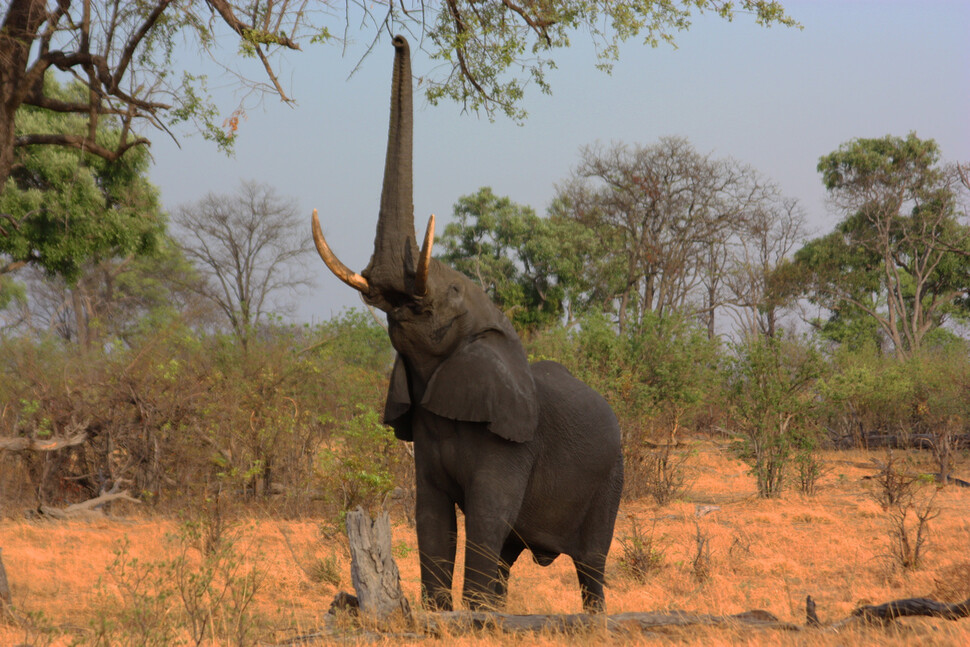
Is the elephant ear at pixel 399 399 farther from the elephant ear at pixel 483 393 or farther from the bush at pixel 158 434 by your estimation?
the bush at pixel 158 434

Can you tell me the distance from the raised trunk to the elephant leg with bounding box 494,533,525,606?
5.61 feet

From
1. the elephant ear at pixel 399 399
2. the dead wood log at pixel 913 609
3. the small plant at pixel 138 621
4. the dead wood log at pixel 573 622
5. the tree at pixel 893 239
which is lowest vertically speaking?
the small plant at pixel 138 621

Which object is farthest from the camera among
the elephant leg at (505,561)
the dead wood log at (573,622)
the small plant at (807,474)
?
the small plant at (807,474)

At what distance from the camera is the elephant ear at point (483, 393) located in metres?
4.39

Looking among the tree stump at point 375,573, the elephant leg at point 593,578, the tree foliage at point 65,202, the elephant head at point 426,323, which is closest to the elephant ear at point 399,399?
the elephant head at point 426,323

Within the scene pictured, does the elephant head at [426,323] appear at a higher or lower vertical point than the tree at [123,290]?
lower

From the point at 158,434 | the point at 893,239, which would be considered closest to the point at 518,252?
the point at 893,239

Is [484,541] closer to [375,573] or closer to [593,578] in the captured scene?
[375,573]

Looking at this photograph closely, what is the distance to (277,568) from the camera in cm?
807

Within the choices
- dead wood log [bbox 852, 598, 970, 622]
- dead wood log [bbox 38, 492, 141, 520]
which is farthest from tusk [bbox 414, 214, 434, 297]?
dead wood log [bbox 38, 492, 141, 520]

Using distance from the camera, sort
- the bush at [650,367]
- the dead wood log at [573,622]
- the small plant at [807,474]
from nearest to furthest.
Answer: the dead wood log at [573,622], the small plant at [807,474], the bush at [650,367]

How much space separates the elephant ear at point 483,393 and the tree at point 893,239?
1139 inches

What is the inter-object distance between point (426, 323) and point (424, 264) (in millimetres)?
427

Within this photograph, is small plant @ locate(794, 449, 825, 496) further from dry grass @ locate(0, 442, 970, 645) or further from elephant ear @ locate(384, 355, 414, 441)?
elephant ear @ locate(384, 355, 414, 441)
